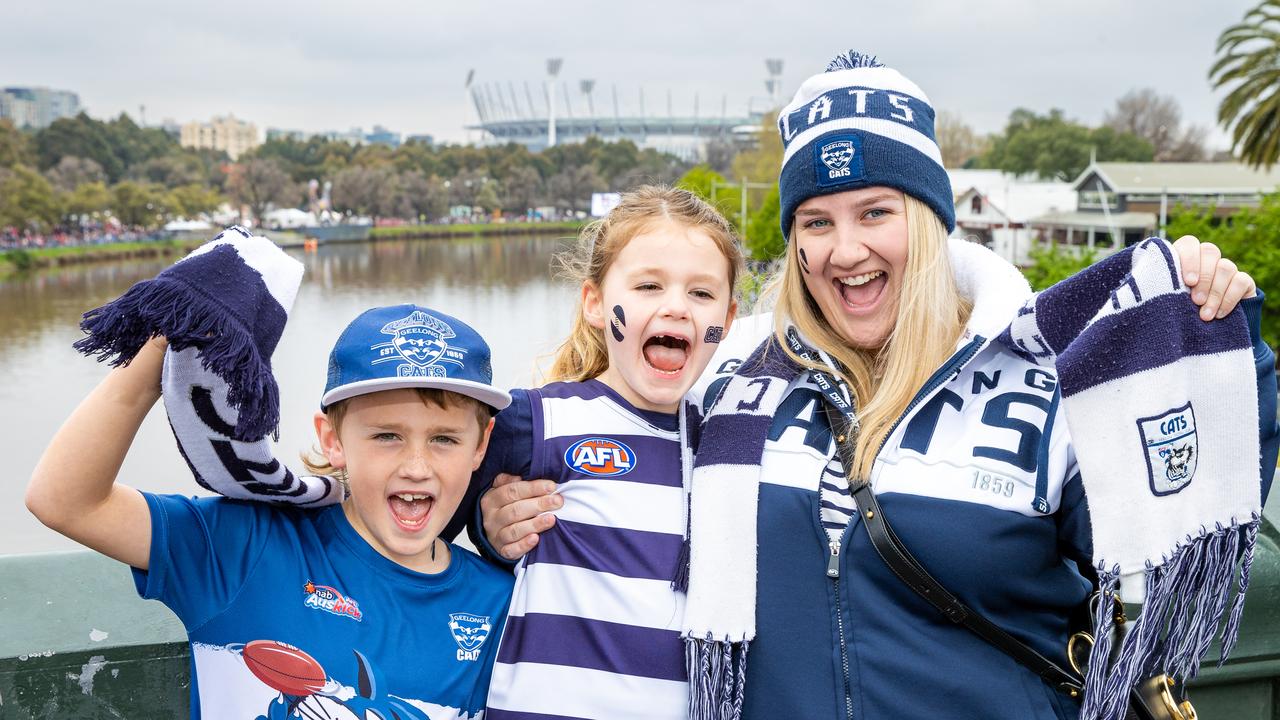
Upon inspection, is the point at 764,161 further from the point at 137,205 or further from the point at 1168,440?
the point at 1168,440

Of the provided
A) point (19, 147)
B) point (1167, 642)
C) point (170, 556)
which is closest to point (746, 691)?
point (1167, 642)

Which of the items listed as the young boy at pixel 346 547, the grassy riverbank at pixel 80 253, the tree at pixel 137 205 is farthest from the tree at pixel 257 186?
the young boy at pixel 346 547

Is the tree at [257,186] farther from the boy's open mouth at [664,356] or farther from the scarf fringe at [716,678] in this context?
the scarf fringe at [716,678]

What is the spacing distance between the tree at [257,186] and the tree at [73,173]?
25.6 ft

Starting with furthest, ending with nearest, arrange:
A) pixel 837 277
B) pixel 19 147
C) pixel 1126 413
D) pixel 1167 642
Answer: pixel 19 147
pixel 837 277
pixel 1167 642
pixel 1126 413

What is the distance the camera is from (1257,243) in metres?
17.6

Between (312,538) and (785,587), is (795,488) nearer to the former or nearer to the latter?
(785,587)

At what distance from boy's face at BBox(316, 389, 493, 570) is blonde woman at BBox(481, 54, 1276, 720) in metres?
0.16

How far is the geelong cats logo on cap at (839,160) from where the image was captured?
2.27m

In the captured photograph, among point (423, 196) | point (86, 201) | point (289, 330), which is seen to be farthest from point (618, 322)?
point (423, 196)

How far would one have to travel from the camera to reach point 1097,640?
194 centimetres

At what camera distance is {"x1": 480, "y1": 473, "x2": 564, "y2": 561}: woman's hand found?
6.85 feet

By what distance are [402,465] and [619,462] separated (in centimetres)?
43

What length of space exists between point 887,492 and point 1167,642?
560 millimetres
